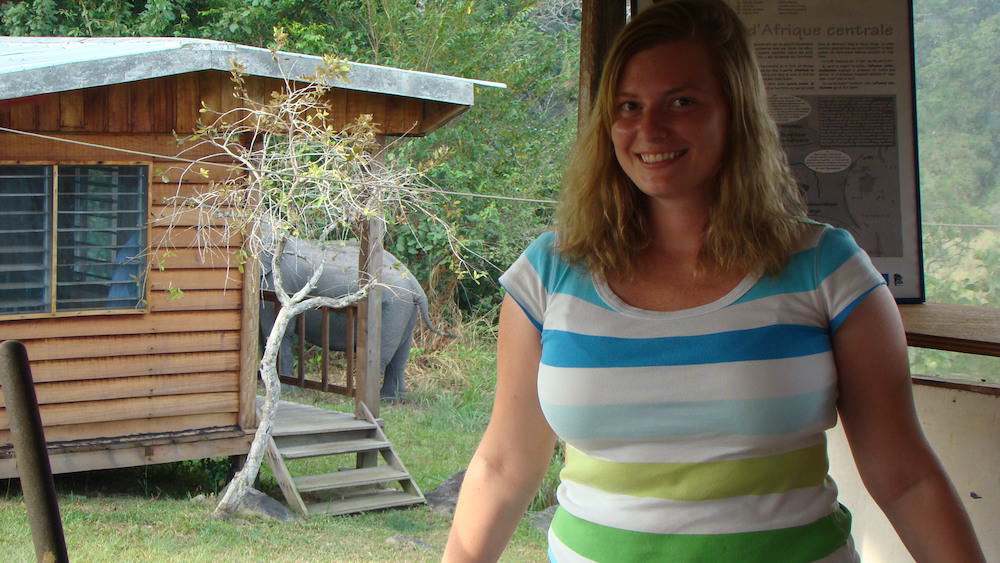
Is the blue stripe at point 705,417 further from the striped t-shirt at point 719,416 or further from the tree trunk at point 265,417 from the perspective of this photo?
the tree trunk at point 265,417

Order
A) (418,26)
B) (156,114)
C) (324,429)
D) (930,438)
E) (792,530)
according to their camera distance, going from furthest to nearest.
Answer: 1. (418,26)
2. (324,429)
3. (156,114)
4. (930,438)
5. (792,530)

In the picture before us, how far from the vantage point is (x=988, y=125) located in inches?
199

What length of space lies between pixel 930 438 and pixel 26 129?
4100 millimetres

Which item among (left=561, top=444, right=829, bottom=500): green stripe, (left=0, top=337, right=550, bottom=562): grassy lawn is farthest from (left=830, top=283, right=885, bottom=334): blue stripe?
(left=0, top=337, right=550, bottom=562): grassy lawn

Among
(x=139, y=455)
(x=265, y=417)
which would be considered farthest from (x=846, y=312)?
(x=139, y=455)

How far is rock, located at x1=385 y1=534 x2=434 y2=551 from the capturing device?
16.2ft

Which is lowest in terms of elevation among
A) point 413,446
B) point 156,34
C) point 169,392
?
point 413,446

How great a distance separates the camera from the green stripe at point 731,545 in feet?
2.92

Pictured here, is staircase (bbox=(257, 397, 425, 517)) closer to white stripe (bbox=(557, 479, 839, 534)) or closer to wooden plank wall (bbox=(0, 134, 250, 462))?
wooden plank wall (bbox=(0, 134, 250, 462))

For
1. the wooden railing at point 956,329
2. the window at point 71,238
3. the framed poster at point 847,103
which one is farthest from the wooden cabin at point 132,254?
the wooden railing at point 956,329

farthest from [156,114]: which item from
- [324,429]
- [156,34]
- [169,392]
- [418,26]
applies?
[418,26]

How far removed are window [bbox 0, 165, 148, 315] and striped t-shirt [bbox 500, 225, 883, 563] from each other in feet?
14.2

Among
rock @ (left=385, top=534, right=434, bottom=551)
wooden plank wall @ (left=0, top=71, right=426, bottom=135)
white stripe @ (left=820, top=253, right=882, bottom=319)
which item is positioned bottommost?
rock @ (left=385, top=534, right=434, bottom=551)

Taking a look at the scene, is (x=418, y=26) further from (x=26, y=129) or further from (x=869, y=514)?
(x=869, y=514)
